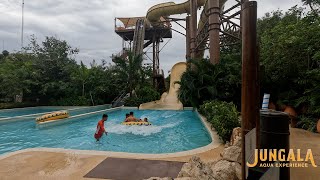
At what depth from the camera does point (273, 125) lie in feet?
8.93

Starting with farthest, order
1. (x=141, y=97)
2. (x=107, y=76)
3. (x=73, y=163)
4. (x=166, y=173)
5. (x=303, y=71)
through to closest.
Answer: (x=107, y=76) < (x=141, y=97) < (x=303, y=71) < (x=73, y=163) < (x=166, y=173)

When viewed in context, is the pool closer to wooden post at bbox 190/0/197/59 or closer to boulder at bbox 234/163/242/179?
wooden post at bbox 190/0/197/59

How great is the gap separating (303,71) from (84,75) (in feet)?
54.7

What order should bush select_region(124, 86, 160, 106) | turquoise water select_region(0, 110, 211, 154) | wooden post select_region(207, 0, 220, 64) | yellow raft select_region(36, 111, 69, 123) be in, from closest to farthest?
turquoise water select_region(0, 110, 211, 154)
yellow raft select_region(36, 111, 69, 123)
wooden post select_region(207, 0, 220, 64)
bush select_region(124, 86, 160, 106)

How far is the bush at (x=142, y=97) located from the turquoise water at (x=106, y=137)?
7.05 m

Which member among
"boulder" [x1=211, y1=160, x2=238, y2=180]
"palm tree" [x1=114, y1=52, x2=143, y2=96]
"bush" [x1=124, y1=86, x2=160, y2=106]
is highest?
"palm tree" [x1=114, y1=52, x2=143, y2=96]

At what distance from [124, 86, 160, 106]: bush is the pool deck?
44.5 ft

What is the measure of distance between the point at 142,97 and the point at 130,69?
2725 mm

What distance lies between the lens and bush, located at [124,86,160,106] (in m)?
19.3

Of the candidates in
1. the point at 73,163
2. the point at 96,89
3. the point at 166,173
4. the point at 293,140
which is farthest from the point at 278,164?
the point at 96,89

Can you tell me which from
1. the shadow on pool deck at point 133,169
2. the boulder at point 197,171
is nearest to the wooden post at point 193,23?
the shadow on pool deck at point 133,169

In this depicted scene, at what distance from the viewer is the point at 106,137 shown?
30.0ft

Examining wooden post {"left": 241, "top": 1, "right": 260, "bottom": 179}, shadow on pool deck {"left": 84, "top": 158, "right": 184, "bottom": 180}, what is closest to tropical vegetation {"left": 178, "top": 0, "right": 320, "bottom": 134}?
shadow on pool deck {"left": 84, "top": 158, "right": 184, "bottom": 180}

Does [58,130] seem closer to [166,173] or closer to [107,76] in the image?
[166,173]
